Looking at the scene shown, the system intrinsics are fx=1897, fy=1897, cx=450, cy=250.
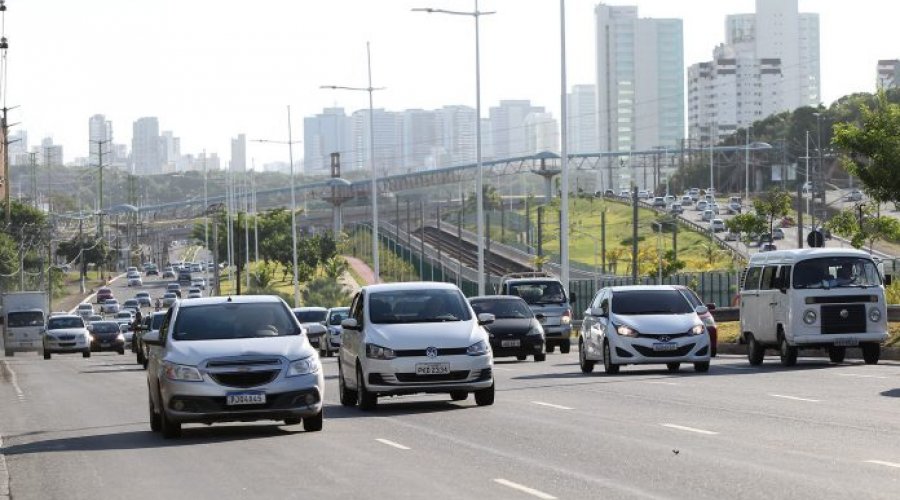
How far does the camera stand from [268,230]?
193625 mm

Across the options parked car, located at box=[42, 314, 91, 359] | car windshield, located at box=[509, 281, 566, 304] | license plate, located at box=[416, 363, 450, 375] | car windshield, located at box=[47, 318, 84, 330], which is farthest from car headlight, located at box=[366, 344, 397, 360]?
car windshield, located at box=[47, 318, 84, 330]

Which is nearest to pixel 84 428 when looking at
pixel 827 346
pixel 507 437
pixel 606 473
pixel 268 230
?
pixel 507 437

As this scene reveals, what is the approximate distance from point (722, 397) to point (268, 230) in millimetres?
169053

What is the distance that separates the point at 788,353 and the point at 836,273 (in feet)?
5.75

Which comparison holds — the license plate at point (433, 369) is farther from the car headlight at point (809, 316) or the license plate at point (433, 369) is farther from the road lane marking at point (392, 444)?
the car headlight at point (809, 316)

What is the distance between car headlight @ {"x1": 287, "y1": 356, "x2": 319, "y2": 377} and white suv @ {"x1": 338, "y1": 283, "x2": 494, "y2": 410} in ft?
12.1

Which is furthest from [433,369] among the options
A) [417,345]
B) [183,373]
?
[183,373]

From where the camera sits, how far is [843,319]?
35.1 metres

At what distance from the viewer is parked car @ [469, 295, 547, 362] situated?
1658 inches

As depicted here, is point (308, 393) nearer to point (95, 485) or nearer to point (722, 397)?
point (95, 485)

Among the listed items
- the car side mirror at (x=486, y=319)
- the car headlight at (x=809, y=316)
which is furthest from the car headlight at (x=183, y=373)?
the car headlight at (x=809, y=316)

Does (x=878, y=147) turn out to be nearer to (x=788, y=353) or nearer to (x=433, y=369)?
(x=788, y=353)

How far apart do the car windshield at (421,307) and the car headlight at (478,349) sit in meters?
0.79

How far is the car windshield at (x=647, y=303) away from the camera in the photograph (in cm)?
3497
